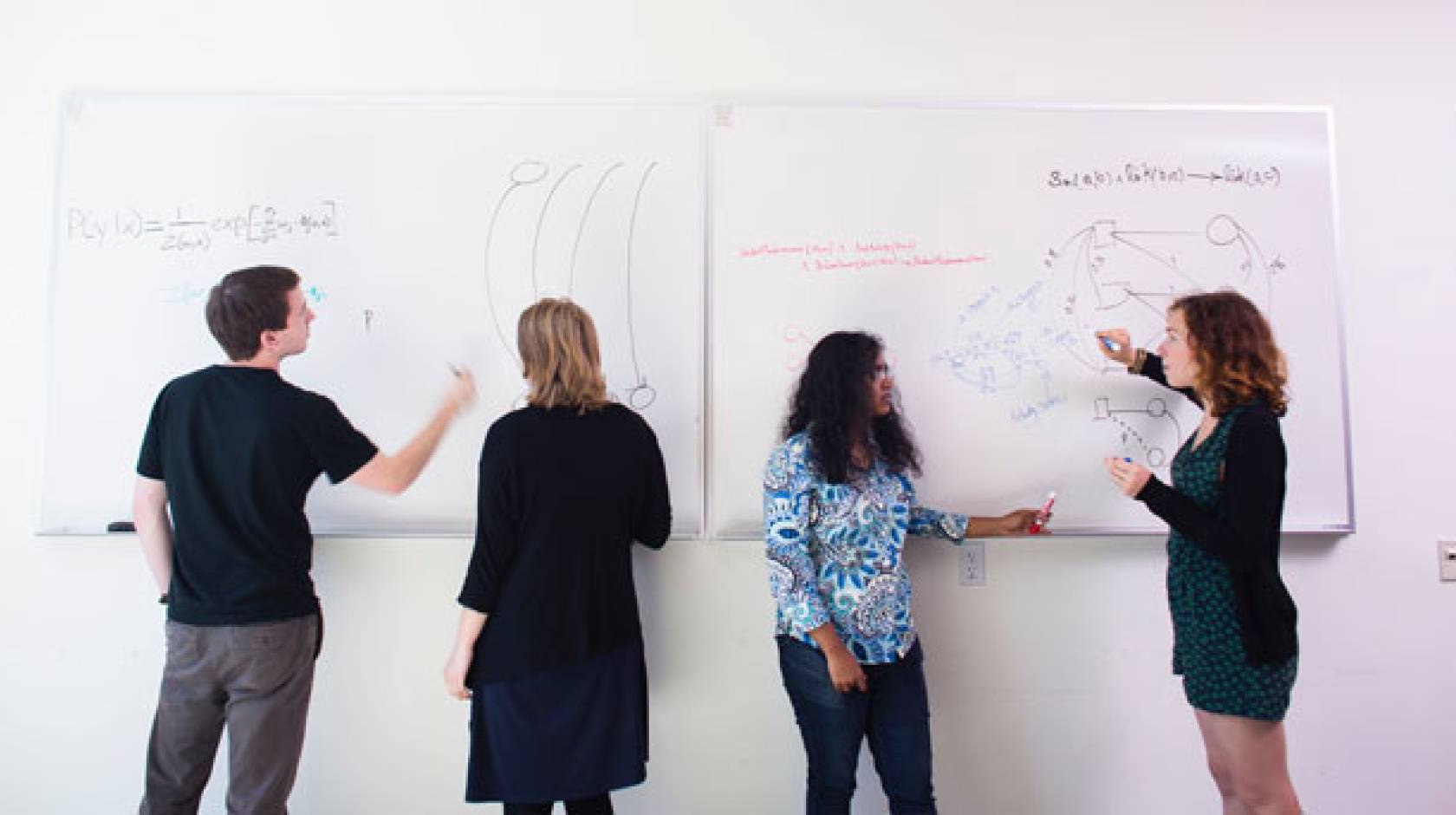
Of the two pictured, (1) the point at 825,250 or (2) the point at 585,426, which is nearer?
(2) the point at 585,426

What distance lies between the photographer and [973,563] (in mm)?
2031

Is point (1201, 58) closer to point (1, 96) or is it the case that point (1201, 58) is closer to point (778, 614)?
point (778, 614)

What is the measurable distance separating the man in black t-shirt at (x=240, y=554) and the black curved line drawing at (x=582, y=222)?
0.64 metres

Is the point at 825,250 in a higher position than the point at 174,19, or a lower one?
lower

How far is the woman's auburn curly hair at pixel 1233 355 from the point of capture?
1.51 metres

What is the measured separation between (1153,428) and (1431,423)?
0.79 meters

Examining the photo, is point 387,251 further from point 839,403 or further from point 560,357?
point 839,403

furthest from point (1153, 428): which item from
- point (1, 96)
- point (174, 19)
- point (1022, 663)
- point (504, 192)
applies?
point (1, 96)

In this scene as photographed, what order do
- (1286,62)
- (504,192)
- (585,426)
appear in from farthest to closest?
(1286,62) < (504,192) < (585,426)

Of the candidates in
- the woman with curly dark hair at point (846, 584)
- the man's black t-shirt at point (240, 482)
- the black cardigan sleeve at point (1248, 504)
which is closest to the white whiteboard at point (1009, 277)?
the woman with curly dark hair at point (846, 584)

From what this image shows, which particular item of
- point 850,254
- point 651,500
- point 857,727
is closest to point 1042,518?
point 857,727

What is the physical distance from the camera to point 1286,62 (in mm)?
2137

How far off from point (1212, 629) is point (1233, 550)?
0.56 ft

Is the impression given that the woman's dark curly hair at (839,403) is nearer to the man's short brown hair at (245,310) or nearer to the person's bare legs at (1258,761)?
the person's bare legs at (1258,761)
